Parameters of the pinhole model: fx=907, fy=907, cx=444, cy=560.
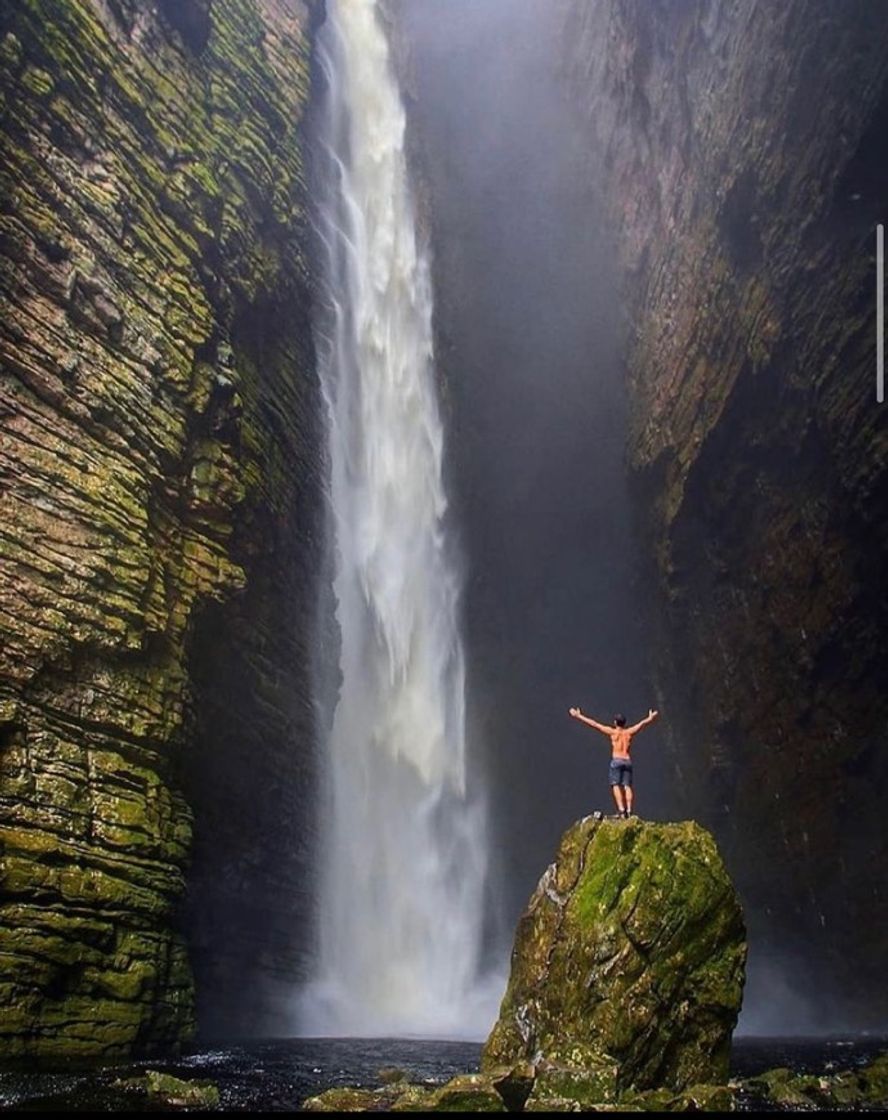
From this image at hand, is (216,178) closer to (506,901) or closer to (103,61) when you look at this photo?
(103,61)

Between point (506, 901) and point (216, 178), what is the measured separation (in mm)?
21639

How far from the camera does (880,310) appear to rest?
56.2 feet

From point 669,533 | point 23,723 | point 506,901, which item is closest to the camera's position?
point 23,723

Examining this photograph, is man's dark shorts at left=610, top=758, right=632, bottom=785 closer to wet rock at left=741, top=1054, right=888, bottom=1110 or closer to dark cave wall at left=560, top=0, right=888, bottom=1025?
wet rock at left=741, top=1054, right=888, bottom=1110

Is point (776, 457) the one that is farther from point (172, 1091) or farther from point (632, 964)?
point (172, 1091)

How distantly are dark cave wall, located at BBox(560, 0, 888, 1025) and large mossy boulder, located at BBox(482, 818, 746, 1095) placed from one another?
33.9ft

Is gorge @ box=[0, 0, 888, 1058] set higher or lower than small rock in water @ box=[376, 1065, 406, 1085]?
higher

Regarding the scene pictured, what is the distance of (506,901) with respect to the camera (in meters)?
28.0

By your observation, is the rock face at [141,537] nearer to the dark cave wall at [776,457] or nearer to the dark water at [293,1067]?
the dark water at [293,1067]

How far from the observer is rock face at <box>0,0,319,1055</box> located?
38.6 ft

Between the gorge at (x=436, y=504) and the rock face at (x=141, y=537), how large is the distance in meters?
0.07

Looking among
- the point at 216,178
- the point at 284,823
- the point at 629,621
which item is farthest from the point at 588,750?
the point at 216,178

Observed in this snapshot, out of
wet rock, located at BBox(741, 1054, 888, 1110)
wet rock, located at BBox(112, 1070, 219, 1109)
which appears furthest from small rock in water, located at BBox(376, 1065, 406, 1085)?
wet rock, located at BBox(741, 1054, 888, 1110)

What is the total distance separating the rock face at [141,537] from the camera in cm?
1176
